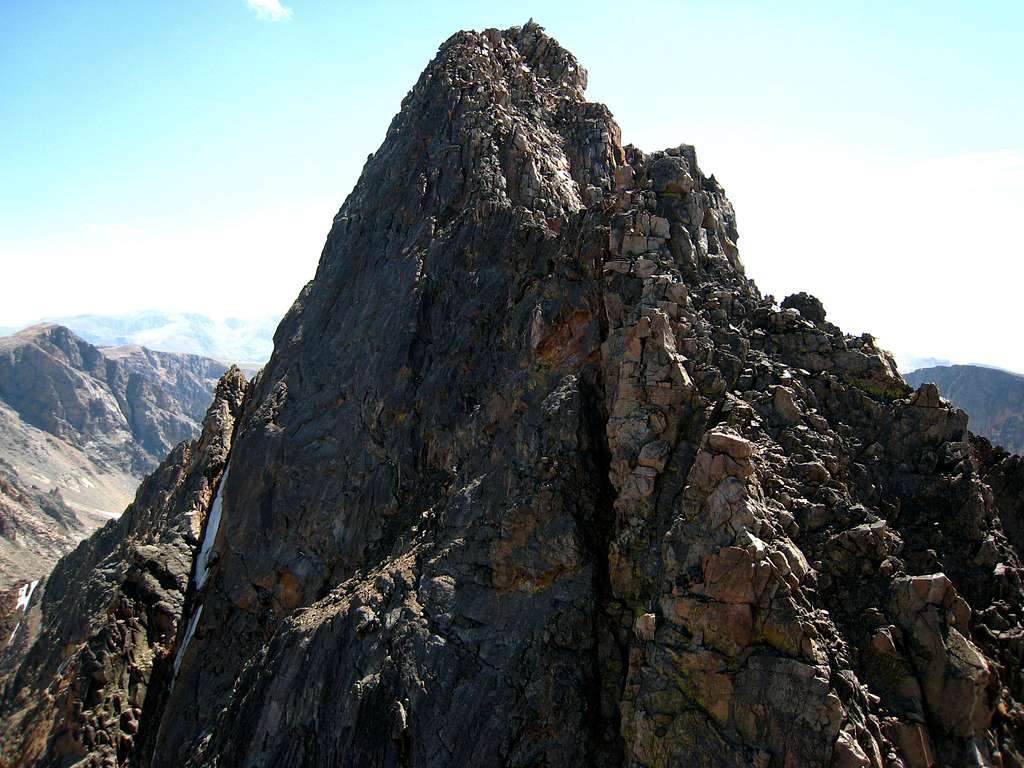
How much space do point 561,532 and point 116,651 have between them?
2983 centimetres

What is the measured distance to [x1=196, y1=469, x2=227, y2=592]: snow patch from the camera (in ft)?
141

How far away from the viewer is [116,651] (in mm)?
40906

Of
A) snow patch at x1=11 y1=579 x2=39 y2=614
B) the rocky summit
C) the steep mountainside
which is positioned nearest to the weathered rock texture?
the rocky summit

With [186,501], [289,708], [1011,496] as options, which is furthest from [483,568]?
[186,501]

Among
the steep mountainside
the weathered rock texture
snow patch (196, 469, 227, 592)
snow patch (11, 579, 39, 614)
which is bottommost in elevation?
→ snow patch (11, 579, 39, 614)

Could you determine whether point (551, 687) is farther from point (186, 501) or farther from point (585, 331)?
point (186, 501)

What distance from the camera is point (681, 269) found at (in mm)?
29500

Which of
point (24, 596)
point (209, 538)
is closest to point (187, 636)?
point (209, 538)

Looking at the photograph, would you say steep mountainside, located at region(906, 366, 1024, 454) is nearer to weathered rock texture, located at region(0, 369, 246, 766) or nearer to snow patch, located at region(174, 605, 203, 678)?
weathered rock texture, located at region(0, 369, 246, 766)

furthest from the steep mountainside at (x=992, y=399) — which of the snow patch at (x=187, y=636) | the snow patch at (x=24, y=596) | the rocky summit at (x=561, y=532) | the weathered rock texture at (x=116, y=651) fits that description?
the snow patch at (x=24, y=596)

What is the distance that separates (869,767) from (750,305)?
16245mm

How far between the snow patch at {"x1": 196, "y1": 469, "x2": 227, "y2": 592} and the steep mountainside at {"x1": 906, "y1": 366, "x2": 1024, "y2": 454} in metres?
156

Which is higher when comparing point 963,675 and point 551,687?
point 963,675

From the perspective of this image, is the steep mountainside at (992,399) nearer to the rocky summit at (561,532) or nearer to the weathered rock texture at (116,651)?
the rocky summit at (561,532)
